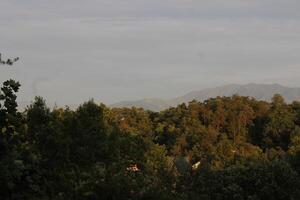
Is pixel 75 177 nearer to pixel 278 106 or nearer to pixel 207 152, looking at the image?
pixel 207 152

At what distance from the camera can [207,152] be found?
85875mm

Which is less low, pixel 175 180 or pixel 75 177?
pixel 75 177

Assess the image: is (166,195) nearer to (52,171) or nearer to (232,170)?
(52,171)

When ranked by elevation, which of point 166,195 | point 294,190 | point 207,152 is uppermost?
point 166,195

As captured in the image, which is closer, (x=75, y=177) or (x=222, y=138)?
(x=75, y=177)

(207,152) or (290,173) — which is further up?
(290,173)

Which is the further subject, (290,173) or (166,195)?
(290,173)

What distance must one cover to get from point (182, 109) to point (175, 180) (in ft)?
259

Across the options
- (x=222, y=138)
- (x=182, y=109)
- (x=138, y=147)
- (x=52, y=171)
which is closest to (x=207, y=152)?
(x=222, y=138)

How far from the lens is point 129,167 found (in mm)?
17734

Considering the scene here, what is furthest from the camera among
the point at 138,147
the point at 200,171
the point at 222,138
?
the point at 222,138

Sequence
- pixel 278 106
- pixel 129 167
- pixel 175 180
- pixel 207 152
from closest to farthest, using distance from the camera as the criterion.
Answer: pixel 129 167 → pixel 175 180 → pixel 207 152 → pixel 278 106

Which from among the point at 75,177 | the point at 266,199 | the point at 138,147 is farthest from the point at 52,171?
the point at 266,199

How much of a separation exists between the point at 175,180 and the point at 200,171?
11.0 ft
